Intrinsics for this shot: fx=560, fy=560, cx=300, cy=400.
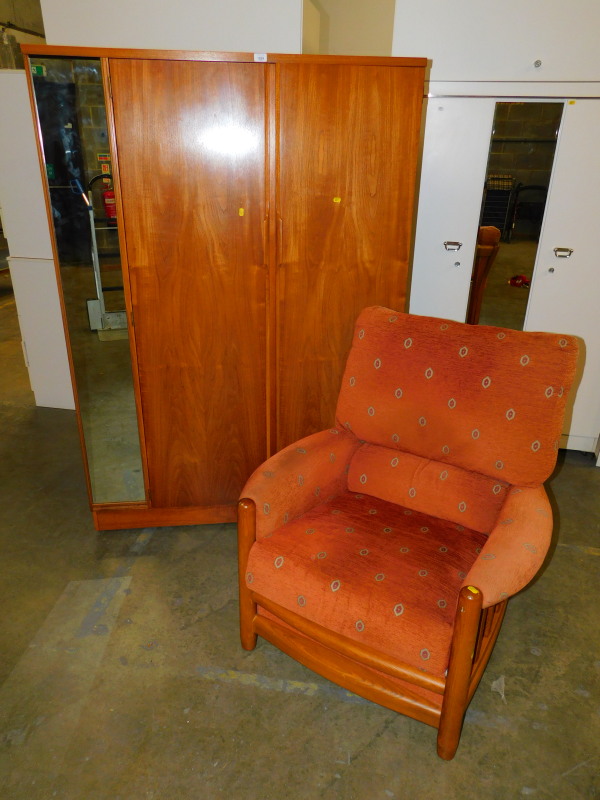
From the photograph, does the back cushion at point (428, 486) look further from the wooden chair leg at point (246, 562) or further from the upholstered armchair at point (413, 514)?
the wooden chair leg at point (246, 562)

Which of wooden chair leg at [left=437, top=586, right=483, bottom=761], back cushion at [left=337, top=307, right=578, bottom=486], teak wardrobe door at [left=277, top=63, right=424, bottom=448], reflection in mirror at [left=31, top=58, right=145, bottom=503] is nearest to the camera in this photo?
wooden chair leg at [left=437, top=586, right=483, bottom=761]

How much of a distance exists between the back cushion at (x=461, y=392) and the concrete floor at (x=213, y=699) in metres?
0.70

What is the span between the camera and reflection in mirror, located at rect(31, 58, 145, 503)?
188cm

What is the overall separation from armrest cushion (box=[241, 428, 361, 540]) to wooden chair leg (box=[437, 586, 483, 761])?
62cm

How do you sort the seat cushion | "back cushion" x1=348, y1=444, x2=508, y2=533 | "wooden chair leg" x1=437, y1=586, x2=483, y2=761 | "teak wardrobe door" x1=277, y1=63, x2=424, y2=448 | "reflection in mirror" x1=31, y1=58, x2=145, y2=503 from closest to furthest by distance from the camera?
1. "wooden chair leg" x1=437, y1=586, x2=483, y2=761
2. the seat cushion
3. "back cushion" x1=348, y1=444, x2=508, y2=533
4. "reflection in mirror" x1=31, y1=58, x2=145, y2=503
5. "teak wardrobe door" x1=277, y1=63, x2=424, y2=448

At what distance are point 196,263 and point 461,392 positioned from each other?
109cm

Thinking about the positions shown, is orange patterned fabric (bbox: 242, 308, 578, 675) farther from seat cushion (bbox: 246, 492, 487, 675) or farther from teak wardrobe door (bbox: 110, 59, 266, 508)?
teak wardrobe door (bbox: 110, 59, 266, 508)

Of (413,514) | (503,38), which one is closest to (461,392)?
(413,514)

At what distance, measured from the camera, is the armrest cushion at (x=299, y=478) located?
1685 mm

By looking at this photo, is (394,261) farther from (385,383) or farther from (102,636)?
(102,636)

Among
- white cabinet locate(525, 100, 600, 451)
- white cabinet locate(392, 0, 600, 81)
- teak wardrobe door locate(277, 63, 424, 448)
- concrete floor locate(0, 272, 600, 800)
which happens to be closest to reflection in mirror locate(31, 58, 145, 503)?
concrete floor locate(0, 272, 600, 800)

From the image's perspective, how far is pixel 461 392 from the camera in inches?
69.1

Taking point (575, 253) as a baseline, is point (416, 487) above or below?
below

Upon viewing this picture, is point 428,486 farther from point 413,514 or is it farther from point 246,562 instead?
point 246,562
